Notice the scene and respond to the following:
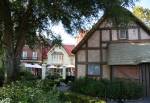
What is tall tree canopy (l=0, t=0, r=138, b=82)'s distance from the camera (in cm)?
1723

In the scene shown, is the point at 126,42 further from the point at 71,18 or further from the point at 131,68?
the point at 71,18

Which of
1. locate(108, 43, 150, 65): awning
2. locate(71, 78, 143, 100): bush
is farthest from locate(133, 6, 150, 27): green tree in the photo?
locate(71, 78, 143, 100): bush

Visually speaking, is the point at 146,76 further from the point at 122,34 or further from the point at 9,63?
the point at 9,63

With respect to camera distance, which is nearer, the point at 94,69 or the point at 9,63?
the point at 9,63

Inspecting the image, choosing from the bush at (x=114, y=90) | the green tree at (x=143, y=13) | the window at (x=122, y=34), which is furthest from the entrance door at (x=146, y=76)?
the green tree at (x=143, y=13)

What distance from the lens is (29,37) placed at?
23.4 m

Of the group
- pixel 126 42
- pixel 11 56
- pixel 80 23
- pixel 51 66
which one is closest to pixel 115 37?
pixel 126 42

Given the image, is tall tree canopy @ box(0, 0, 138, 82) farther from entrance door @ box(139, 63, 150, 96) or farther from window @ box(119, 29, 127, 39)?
window @ box(119, 29, 127, 39)

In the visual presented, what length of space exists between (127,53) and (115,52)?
100 cm

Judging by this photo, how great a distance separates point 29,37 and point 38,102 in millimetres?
14168

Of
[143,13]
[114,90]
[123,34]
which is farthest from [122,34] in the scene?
[143,13]

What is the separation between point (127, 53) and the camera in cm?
2791

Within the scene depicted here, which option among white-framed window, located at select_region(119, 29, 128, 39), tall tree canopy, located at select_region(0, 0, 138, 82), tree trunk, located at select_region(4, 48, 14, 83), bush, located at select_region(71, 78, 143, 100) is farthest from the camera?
white-framed window, located at select_region(119, 29, 128, 39)

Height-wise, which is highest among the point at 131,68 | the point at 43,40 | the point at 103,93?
the point at 43,40
